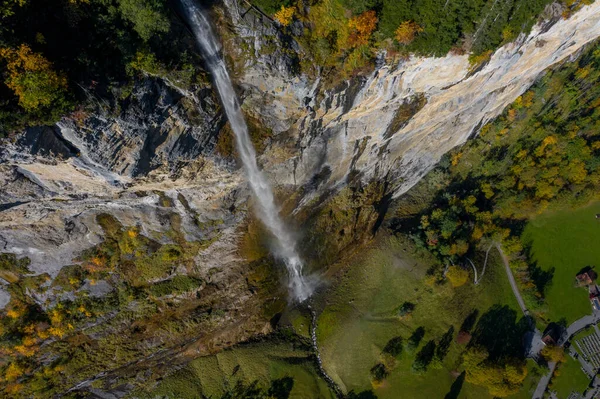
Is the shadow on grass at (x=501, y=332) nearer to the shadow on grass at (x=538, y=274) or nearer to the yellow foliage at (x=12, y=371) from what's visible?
the shadow on grass at (x=538, y=274)

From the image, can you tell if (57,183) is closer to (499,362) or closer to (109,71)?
(109,71)

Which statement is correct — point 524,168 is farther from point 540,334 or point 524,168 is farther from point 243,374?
point 243,374

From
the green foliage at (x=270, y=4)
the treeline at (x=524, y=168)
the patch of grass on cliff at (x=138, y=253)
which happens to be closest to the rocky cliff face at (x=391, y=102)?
the green foliage at (x=270, y=4)

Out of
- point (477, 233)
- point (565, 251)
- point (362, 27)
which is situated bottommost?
point (565, 251)

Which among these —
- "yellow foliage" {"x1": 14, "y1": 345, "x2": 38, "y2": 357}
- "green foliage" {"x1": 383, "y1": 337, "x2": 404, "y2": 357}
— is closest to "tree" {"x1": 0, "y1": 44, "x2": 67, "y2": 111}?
"yellow foliage" {"x1": 14, "y1": 345, "x2": 38, "y2": 357}

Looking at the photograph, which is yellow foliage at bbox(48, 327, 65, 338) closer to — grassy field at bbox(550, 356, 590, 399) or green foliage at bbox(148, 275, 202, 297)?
green foliage at bbox(148, 275, 202, 297)

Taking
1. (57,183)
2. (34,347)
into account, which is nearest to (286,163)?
(57,183)

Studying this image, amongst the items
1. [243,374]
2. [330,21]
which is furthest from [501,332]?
[330,21]
